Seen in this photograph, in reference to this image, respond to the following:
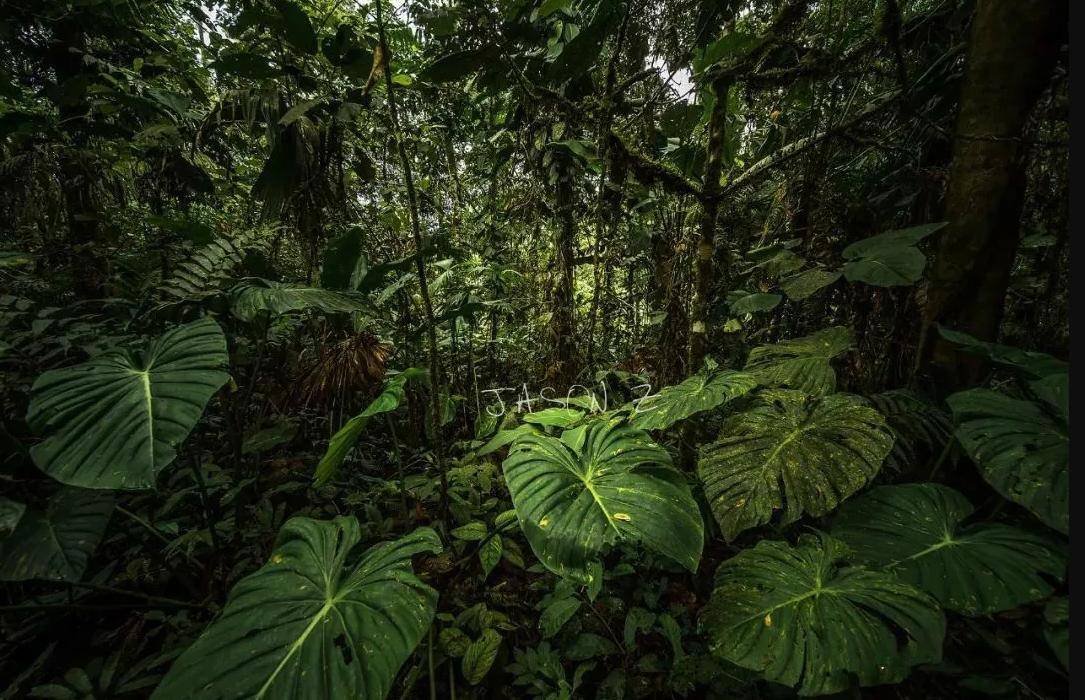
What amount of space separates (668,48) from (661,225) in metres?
1.21

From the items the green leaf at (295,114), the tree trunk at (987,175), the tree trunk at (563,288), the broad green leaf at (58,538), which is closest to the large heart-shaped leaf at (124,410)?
the broad green leaf at (58,538)

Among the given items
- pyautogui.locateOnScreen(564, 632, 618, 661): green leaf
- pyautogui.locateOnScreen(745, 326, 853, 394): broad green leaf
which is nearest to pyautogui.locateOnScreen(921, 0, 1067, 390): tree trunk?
pyautogui.locateOnScreen(745, 326, 853, 394): broad green leaf

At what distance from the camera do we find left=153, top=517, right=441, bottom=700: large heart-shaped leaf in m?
0.87

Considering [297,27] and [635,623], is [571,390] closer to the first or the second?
[635,623]

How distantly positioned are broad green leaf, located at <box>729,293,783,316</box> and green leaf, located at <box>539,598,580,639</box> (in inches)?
60.5

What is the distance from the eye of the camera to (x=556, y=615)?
1.46 m

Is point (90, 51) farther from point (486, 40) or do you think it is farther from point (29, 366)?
point (486, 40)

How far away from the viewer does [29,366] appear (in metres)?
2.04

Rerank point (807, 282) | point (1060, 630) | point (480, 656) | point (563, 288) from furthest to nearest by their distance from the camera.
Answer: point (563, 288) < point (807, 282) < point (480, 656) < point (1060, 630)

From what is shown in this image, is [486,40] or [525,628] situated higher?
[486,40]

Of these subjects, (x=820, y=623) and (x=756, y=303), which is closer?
(x=820, y=623)

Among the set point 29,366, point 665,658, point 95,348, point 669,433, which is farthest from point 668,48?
point 29,366

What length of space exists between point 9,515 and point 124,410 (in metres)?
0.42

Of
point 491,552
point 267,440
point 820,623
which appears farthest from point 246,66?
point 820,623
